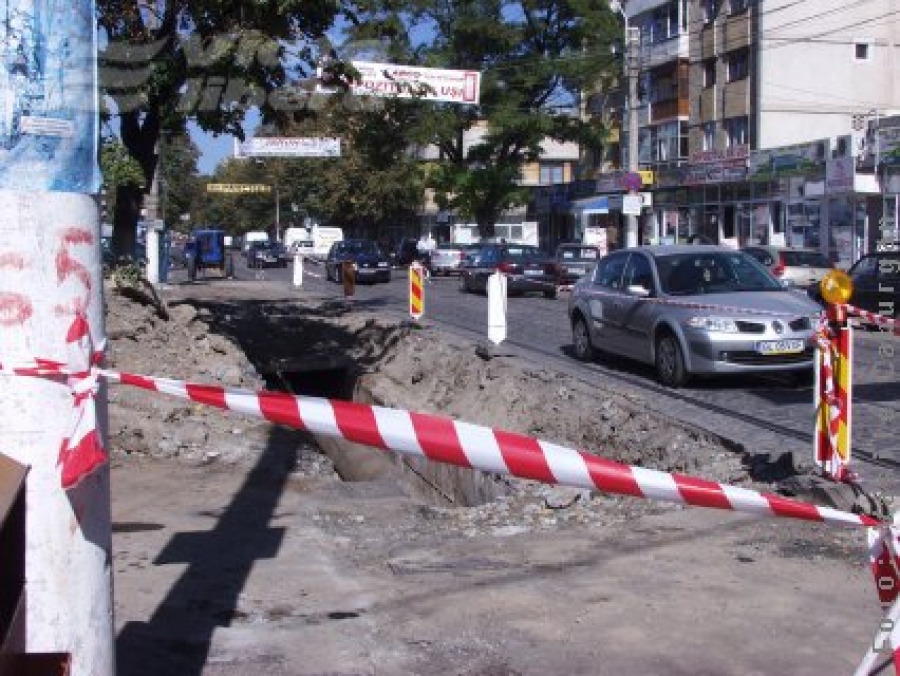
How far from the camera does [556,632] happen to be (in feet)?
16.7

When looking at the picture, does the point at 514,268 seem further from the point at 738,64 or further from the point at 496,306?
the point at 738,64

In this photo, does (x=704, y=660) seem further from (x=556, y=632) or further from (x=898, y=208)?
(x=898, y=208)

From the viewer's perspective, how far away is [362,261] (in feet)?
140

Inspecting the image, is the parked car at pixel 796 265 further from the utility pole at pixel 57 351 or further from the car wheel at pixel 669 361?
the utility pole at pixel 57 351

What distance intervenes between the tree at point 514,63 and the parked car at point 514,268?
20.5 meters

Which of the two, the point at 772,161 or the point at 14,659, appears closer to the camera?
the point at 14,659

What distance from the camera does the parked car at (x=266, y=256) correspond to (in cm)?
6184

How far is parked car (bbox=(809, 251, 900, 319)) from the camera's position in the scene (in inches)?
833

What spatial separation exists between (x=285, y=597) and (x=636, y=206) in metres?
31.4

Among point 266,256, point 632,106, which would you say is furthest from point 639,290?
point 266,256

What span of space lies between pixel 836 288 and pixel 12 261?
5.70 meters

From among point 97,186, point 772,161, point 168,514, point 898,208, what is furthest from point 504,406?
point 772,161

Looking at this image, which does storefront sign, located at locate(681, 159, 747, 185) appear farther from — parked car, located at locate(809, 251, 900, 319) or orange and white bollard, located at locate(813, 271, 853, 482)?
orange and white bollard, located at locate(813, 271, 853, 482)

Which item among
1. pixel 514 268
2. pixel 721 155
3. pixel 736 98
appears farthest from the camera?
pixel 736 98
